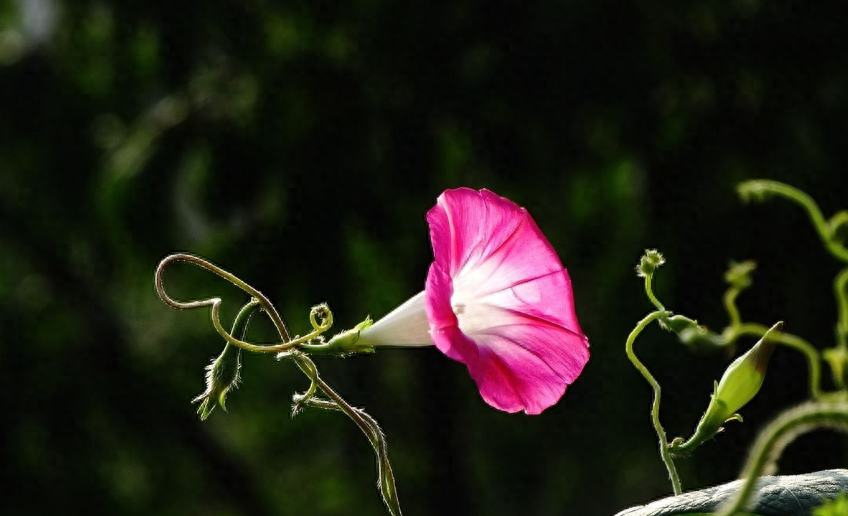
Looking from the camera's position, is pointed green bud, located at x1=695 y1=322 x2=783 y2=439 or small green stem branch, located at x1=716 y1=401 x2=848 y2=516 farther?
pointed green bud, located at x1=695 y1=322 x2=783 y2=439

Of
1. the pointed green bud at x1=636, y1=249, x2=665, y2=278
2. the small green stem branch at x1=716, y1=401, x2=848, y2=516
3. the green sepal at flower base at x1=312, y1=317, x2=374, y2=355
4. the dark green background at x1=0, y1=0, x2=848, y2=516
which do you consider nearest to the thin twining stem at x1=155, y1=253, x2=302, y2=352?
the green sepal at flower base at x1=312, y1=317, x2=374, y2=355

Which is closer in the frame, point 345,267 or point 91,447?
point 345,267

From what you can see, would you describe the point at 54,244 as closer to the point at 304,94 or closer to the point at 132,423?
the point at 132,423

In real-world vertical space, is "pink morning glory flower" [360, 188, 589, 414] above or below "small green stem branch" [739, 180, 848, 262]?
above

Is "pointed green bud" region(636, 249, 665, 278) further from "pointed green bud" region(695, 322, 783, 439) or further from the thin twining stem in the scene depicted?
the thin twining stem

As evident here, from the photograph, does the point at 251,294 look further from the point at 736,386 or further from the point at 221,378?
the point at 736,386

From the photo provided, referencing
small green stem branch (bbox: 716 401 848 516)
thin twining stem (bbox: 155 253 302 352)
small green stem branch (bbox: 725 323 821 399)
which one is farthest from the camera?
thin twining stem (bbox: 155 253 302 352)

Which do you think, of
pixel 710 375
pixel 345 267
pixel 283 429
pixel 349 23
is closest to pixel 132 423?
pixel 283 429

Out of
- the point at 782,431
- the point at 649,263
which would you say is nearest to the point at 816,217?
the point at 649,263
